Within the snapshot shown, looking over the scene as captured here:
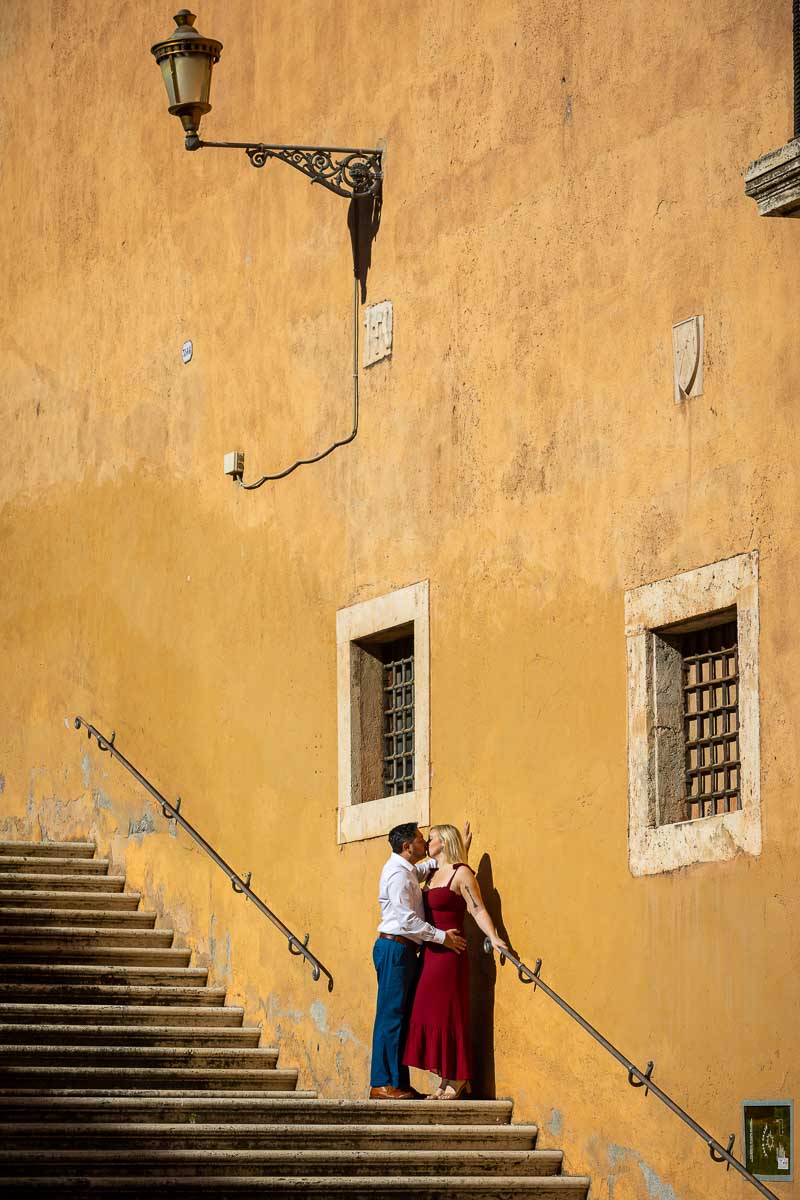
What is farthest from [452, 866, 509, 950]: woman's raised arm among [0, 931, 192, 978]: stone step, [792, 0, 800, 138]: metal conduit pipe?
[792, 0, 800, 138]: metal conduit pipe

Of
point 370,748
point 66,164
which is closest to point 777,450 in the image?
point 370,748

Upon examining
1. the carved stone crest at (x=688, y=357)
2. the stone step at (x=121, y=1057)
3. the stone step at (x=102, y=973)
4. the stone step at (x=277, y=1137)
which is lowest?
the stone step at (x=277, y=1137)

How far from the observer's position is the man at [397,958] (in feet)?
32.8

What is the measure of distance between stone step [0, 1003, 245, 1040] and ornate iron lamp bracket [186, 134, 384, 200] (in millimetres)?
4204

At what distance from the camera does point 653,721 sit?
9141mm

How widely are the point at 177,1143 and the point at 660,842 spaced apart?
2.25m

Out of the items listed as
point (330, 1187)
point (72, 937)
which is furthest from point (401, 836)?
point (72, 937)

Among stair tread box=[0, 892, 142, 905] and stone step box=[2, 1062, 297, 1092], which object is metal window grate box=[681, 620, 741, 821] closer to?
stone step box=[2, 1062, 297, 1092]

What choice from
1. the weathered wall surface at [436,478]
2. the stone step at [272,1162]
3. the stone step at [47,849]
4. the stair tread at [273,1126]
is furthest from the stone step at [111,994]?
the stone step at [272,1162]

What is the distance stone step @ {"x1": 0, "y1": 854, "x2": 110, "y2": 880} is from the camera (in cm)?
1319

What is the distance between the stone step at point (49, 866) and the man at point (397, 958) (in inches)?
142

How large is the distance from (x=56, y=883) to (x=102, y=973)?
4.74ft

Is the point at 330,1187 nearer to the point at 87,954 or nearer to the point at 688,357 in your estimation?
the point at 688,357

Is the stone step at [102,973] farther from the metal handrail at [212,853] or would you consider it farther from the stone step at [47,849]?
the stone step at [47,849]
